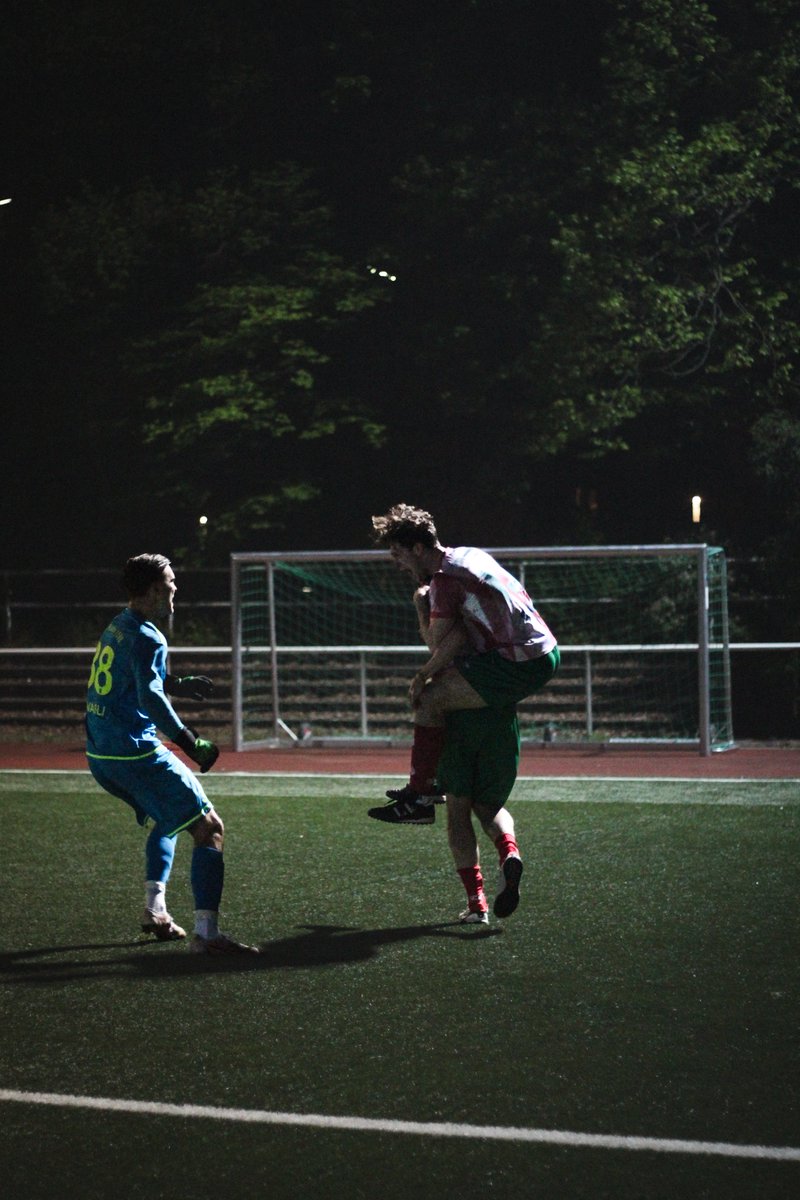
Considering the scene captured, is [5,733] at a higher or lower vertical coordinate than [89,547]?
lower

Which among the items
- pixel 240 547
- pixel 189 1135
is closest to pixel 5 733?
pixel 240 547

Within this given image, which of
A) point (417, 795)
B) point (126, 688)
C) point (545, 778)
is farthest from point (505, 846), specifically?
point (545, 778)

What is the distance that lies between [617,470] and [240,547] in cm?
Answer: 854

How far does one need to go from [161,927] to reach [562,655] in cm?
1429

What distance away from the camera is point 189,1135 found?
16.3ft

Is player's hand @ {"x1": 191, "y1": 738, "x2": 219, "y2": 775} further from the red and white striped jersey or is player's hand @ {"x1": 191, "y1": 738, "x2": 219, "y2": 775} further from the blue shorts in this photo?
the red and white striped jersey

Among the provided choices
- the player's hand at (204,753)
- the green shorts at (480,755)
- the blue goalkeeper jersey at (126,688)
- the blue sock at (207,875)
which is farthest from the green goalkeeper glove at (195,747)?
the green shorts at (480,755)

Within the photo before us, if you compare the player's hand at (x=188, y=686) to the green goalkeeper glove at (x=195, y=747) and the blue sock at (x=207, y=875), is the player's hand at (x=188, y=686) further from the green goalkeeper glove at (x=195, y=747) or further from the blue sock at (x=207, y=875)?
the blue sock at (x=207, y=875)

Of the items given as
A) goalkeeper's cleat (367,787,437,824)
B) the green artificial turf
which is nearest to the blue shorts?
the green artificial turf

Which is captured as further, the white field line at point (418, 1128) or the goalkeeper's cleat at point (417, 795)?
the goalkeeper's cleat at point (417, 795)

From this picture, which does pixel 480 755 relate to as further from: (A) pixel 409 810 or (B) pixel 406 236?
(B) pixel 406 236

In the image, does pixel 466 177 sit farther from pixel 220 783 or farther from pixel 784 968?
pixel 784 968

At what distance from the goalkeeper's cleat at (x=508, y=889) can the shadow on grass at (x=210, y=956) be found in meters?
0.19

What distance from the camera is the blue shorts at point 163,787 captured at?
295 inches
